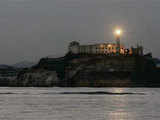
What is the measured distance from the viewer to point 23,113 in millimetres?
65500

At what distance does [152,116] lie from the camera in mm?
61531

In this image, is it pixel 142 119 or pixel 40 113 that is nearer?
pixel 142 119

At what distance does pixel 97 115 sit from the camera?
63.1 m

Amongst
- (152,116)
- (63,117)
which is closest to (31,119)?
(63,117)

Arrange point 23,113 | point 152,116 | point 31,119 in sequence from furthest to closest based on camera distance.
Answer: point 23,113
point 152,116
point 31,119

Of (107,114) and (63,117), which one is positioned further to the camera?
(107,114)

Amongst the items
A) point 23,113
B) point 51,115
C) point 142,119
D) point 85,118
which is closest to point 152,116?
point 142,119

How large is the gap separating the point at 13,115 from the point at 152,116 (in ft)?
59.8

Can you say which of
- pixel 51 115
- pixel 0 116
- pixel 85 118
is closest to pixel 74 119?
pixel 85 118

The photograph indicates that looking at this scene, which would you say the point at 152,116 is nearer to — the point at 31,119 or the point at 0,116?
the point at 31,119

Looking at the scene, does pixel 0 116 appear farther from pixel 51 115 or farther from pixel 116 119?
pixel 116 119

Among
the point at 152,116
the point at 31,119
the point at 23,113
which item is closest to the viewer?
the point at 31,119

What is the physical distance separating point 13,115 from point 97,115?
1114cm

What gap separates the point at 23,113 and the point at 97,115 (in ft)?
34.2
